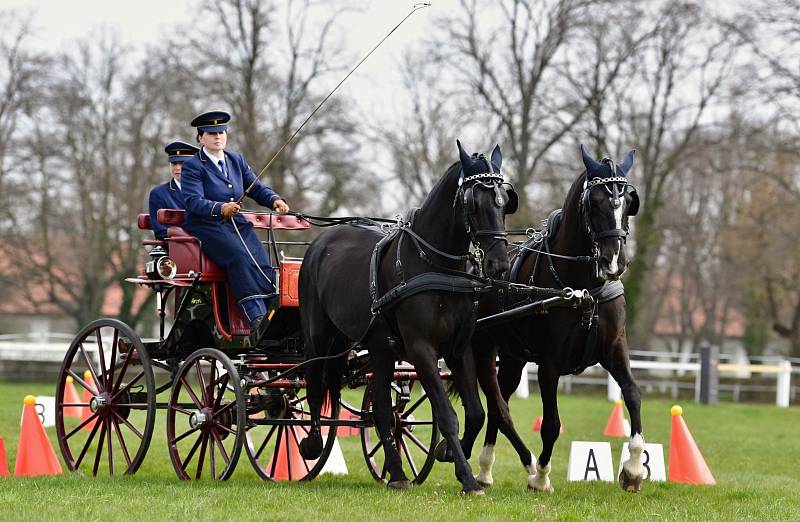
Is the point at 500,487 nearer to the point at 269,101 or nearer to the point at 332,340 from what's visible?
the point at 332,340

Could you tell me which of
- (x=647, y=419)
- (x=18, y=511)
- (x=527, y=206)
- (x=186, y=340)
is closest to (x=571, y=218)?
(x=186, y=340)

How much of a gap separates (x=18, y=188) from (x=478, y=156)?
28.8 m

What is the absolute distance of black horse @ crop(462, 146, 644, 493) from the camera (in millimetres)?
8023

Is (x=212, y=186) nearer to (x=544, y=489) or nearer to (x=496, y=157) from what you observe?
(x=496, y=157)

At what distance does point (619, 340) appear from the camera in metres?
8.45

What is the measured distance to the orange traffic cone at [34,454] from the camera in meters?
9.66

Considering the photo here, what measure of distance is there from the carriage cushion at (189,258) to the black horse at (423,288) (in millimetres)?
906

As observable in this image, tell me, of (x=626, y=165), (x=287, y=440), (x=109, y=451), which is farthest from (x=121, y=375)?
(x=626, y=165)

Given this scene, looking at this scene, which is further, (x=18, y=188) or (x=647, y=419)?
(x=18, y=188)

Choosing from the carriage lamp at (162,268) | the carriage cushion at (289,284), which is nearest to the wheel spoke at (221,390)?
the carriage cushion at (289,284)

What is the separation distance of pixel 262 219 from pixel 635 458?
3.39 m

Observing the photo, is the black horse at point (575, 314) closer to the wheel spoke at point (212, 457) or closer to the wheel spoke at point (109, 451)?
the wheel spoke at point (212, 457)

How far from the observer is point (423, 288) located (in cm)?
786

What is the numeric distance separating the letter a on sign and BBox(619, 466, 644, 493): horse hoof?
127cm
